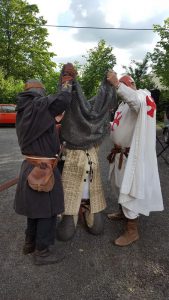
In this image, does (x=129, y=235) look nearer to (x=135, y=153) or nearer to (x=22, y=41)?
(x=135, y=153)

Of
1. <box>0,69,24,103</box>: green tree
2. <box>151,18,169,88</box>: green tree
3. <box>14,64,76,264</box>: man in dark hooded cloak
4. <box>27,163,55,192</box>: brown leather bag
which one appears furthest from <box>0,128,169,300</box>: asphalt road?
<box>0,69,24,103</box>: green tree

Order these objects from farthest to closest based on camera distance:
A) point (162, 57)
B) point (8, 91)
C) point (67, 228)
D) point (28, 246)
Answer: point (8, 91) → point (162, 57) → point (67, 228) → point (28, 246)

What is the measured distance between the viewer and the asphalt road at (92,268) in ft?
8.86

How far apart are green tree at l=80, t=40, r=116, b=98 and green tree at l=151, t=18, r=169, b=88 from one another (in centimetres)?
643

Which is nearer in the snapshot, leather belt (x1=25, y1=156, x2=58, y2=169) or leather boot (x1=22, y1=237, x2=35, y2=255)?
leather belt (x1=25, y1=156, x2=58, y2=169)

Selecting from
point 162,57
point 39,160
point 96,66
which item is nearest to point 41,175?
point 39,160

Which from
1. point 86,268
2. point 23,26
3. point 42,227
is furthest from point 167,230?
point 23,26

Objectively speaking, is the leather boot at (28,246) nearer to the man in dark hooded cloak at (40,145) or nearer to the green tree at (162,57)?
the man in dark hooded cloak at (40,145)

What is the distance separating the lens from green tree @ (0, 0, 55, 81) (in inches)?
1014

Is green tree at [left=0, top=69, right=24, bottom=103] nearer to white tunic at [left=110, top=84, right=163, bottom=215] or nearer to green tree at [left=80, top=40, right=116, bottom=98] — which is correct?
green tree at [left=80, top=40, right=116, bottom=98]

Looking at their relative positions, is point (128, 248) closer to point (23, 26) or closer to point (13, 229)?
point (13, 229)

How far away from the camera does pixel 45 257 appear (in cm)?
312

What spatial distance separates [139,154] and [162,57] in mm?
16094

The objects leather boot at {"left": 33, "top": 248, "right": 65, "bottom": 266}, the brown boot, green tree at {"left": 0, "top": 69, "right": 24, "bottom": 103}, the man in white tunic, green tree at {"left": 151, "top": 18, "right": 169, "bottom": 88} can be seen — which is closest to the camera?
leather boot at {"left": 33, "top": 248, "right": 65, "bottom": 266}
